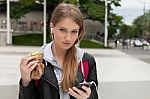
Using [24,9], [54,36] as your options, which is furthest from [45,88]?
[24,9]

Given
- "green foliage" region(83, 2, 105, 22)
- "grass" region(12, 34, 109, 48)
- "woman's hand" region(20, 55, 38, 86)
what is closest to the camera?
"woman's hand" region(20, 55, 38, 86)

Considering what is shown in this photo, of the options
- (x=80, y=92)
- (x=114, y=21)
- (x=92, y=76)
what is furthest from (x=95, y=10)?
(x=80, y=92)

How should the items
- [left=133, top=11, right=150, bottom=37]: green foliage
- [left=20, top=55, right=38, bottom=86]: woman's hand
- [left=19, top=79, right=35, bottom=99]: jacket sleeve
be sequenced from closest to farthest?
1. [left=20, top=55, right=38, bottom=86]: woman's hand
2. [left=19, top=79, right=35, bottom=99]: jacket sleeve
3. [left=133, top=11, right=150, bottom=37]: green foliage

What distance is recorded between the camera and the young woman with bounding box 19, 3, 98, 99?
2531mm

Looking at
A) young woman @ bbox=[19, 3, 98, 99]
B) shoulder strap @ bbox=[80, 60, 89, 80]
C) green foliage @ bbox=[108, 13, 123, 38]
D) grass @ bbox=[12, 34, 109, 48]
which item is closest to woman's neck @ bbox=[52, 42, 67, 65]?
young woman @ bbox=[19, 3, 98, 99]

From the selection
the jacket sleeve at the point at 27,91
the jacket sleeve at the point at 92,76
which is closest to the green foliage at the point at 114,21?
the jacket sleeve at the point at 92,76

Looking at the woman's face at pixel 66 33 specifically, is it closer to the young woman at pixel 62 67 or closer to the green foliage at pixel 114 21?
the young woman at pixel 62 67

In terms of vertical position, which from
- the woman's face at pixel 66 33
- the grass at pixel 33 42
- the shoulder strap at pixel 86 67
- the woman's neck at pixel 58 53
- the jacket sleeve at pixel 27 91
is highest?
the woman's face at pixel 66 33

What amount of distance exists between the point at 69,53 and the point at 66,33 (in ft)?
0.51

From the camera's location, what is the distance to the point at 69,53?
264 cm

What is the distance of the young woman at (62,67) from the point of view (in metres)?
2.53

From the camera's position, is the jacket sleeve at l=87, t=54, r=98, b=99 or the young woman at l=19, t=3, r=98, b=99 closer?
the young woman at l=19, t=3, r=98, b=99

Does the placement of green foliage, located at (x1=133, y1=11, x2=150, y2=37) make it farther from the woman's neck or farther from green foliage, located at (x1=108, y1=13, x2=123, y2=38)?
the woman's neck

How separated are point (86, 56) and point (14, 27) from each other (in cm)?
6704
